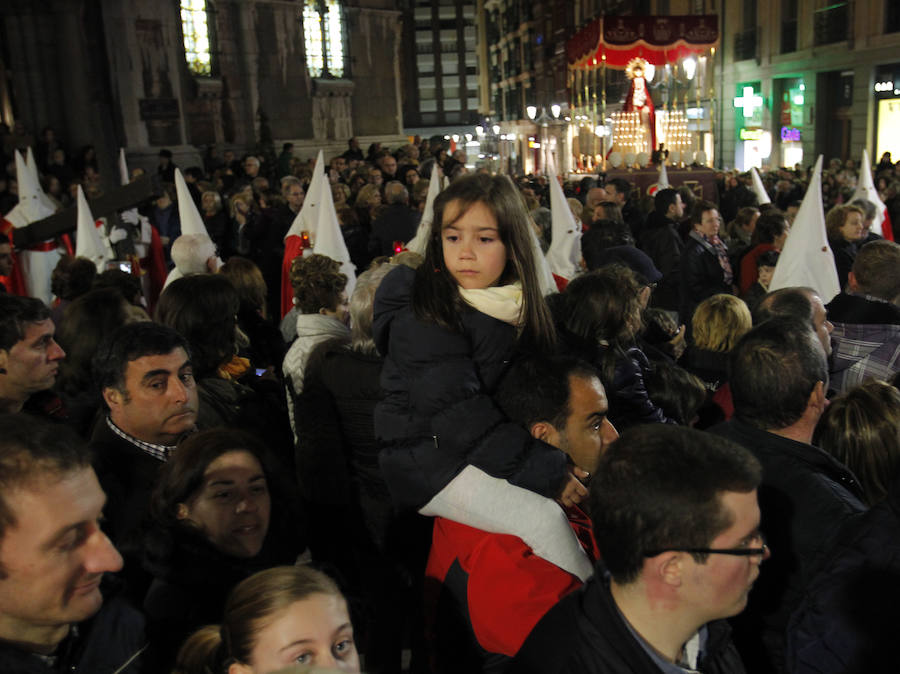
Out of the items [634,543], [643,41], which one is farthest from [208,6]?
[634,543]

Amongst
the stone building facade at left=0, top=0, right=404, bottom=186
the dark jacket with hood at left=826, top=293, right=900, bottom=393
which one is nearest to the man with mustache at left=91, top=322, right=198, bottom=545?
the dark jacket with hood at left=826, top=293, right=900, bottom=393

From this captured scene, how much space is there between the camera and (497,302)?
7.97 ft

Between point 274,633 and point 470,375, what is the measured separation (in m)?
0.84

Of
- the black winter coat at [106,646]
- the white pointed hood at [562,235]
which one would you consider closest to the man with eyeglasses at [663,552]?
the black winter coat at [106,646]

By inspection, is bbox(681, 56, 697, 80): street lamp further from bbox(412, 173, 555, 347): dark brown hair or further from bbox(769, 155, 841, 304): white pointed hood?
bbox(412, 173, 555, 347): dark brown hair

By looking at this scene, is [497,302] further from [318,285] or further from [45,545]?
[318,285]

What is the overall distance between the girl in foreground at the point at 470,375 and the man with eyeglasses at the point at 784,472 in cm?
55

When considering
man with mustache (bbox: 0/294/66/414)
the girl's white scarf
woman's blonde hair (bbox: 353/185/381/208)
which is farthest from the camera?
woman's blonde hair (bbox: 353/185/381/208)

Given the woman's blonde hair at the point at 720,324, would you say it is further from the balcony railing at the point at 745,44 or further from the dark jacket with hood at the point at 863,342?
the balcony railing at the point at 745,44

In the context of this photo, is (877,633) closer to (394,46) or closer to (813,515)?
(813,515)

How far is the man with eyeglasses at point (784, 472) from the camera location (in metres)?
Answer: 2.21

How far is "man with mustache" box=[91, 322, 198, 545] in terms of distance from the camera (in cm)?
274

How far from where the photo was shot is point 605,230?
7289 mm

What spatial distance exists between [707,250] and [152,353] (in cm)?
535
